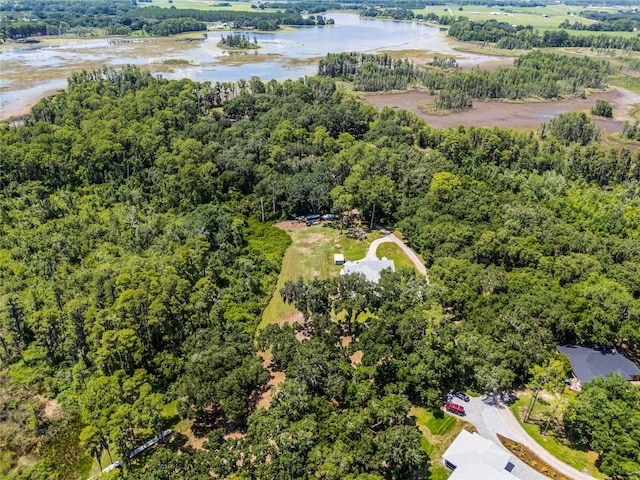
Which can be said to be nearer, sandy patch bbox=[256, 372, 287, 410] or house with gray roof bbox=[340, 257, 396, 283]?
sandy patch bbox=[256, 372, 287, 410]

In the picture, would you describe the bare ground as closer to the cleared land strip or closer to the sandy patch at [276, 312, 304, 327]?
the cleared land strip

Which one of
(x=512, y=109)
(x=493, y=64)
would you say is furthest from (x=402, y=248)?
(x=493, y=64)

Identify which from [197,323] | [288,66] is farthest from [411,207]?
[288,66]

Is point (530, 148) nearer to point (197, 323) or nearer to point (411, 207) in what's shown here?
point (411, 207)

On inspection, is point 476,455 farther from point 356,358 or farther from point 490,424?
point 356,358

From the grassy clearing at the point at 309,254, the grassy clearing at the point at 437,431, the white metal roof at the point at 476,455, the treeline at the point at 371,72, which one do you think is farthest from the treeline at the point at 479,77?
the white metal roof at the point at 476,455

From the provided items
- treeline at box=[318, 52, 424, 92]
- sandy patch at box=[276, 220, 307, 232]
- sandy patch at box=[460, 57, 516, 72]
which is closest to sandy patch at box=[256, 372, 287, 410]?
sandy patch at box=[276, 220, 307, 232]

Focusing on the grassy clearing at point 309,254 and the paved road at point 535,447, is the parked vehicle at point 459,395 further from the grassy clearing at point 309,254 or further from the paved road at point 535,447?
the grassy clearing at point 309,254
